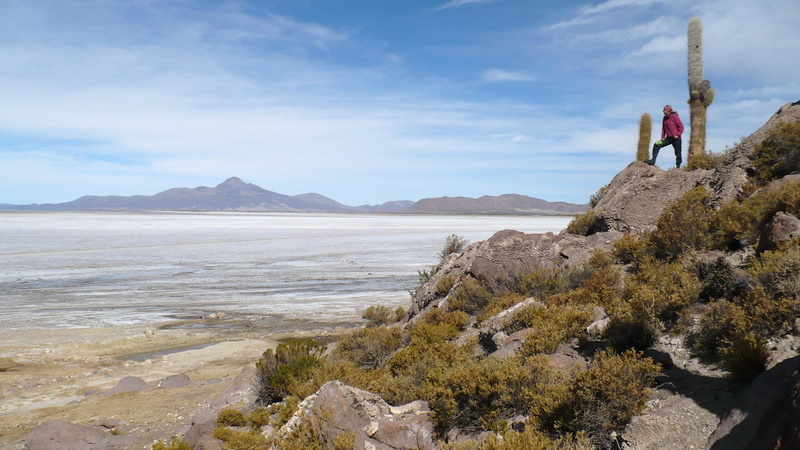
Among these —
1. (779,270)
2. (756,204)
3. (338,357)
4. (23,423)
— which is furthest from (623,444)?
(23,423)

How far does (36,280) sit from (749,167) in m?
27.1

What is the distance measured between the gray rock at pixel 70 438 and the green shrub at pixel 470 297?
641cm

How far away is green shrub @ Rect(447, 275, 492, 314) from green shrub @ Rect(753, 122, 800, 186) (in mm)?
5486

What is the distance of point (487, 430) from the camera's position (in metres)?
5.37

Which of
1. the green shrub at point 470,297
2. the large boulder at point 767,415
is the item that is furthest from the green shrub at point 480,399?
the green shrub at point 470,297

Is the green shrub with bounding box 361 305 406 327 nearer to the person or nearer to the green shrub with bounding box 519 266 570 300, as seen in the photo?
the green shrub with bounding box 519 266 570 300

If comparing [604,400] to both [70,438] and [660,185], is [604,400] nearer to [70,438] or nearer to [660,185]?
[70,438]

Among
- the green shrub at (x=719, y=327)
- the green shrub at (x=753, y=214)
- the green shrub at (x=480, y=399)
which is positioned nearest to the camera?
the green shrub at (x=719, y=327)

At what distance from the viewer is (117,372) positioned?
39.6 feet

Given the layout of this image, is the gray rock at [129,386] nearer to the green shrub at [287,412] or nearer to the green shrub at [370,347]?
the green shrub at [370,347]

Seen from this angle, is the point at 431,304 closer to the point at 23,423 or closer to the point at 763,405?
the point at 23,423

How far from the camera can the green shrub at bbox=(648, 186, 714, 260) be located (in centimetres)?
879

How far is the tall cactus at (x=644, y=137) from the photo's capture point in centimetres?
1605

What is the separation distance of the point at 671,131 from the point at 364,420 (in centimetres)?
1237
